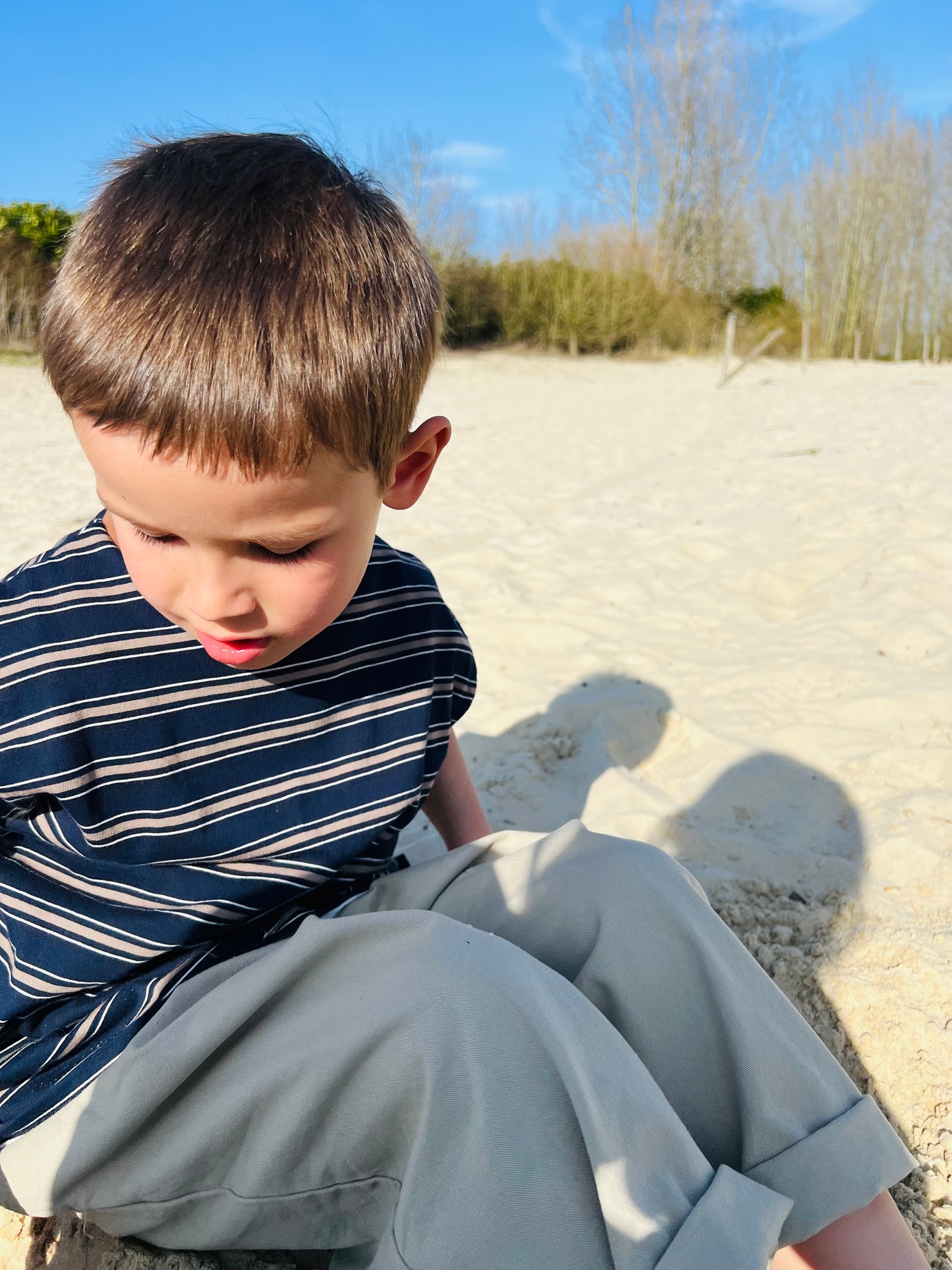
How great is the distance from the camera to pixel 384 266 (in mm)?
1100

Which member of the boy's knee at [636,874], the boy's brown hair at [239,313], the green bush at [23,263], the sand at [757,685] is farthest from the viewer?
the green bush at [23,263]

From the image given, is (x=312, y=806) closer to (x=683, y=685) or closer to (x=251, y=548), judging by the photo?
(x=251, y=548)

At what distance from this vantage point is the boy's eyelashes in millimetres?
1057

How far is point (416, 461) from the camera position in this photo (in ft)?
4.09

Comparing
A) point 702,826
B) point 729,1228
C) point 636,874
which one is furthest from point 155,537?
point 702,826

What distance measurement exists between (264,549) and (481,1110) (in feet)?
2.06

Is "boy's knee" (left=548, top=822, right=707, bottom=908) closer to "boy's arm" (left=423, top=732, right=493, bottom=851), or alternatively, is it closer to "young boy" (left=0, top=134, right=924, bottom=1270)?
"young boy" (left=0, top=134, right=924, bottom=1270)

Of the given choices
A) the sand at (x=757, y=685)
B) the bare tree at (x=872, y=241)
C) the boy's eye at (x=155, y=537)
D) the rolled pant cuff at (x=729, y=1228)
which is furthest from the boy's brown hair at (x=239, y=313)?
the bare tree at (x=872, y=241)

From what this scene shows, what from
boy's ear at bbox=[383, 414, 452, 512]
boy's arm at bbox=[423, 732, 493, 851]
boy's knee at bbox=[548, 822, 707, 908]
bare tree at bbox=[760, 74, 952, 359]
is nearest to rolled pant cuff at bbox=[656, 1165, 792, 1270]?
boy's knee at bbox=[548, 822, 707, 908]

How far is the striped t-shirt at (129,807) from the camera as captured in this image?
4.00 ft

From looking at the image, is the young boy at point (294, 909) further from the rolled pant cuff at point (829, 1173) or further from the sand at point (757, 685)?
the sand at point (757, 685)

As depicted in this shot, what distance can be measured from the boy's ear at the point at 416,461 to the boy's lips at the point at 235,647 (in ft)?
0.74

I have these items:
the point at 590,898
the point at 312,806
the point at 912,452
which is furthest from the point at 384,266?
the point at 912,452

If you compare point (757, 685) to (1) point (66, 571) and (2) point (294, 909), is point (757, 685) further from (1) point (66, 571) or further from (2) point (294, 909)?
(1) point (66, 571)
